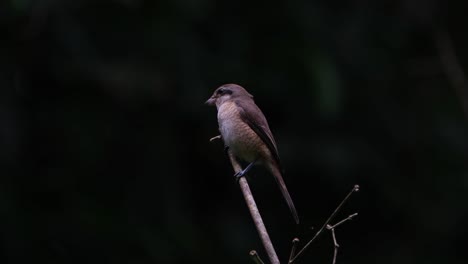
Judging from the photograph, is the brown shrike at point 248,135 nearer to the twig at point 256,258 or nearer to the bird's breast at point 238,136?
the bird's breast at point 238,136

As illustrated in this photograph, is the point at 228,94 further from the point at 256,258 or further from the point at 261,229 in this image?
the point at 256,258

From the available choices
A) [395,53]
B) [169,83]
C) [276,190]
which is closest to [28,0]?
[169,83]

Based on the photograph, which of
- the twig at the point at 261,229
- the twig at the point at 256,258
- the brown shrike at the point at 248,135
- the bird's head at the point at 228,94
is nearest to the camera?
the twig at the point at 256,258

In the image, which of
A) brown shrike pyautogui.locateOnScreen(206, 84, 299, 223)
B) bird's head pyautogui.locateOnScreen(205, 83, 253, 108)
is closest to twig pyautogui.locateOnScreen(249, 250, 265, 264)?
brown shrike pyautogui.locateOnScreen(206, 84, 299, 223)

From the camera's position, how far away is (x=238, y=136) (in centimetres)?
489

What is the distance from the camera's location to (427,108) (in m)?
8.44

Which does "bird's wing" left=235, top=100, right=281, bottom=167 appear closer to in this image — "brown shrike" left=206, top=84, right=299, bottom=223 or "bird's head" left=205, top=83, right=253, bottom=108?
A: "brown shrike" left=206, top=84, right=299, bottom=223

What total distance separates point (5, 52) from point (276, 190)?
2787 millimetres

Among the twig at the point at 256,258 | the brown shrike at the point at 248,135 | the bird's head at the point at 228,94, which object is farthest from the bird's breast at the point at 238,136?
the twig at the point at 256,258

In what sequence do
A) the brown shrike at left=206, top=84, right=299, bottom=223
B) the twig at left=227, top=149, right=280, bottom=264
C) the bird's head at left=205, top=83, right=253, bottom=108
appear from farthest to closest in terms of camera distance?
the bird's head at left=205, top=83, right=253, bottom=108 < the brown shrike at left=206, top=84, right=299, bottom=223 < the twig at left=227, top=149, right=280, bottom=264

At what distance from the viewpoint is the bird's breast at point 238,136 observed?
489cm

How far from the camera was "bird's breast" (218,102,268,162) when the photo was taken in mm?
4887

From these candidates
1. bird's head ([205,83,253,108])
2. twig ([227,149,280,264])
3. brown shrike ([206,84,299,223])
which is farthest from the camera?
bird's head ([205,83,253,108])

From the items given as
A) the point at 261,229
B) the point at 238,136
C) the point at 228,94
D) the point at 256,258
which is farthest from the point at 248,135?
the point at 256,258
